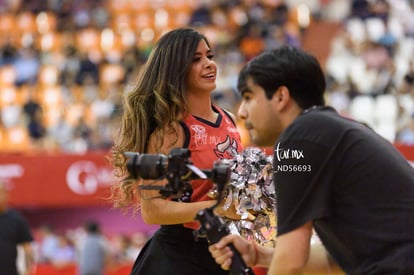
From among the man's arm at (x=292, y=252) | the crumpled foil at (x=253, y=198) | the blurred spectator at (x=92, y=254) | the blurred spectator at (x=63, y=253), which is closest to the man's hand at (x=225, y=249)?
the man's arm at (x=292, y=252)

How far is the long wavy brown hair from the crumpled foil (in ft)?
1.45

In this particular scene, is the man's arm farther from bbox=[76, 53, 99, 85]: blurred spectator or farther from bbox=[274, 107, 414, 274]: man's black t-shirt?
bbox=[76, 53, 99, 85]: blurred spectator

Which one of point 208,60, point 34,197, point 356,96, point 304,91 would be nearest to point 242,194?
point 208,60

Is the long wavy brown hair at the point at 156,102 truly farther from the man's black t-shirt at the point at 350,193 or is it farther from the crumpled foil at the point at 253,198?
the man's black t-shirt at the point at 350,193

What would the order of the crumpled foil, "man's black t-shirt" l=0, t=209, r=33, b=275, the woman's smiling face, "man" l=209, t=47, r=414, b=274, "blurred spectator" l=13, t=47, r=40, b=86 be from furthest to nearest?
"blurred spectator" l=13, t=47, r=40, b=86
"man's black t-shirt" l=0, t=209, r=33, b=275
the woman's smiling face
the crumpled foil
"man" l=209, t=47, r=414, b=274

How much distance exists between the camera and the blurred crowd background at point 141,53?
629 inches

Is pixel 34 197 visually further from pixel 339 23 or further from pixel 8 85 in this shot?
pixel 339 23

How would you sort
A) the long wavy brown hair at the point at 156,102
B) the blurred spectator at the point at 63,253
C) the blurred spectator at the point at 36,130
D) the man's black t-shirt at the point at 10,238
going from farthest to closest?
the blurred spectator at the point at 36,130
the blurred spectator at the point at 63,253
the man's black t-shirt at the point at 10,238
the long wavy brown hair at the point at 156,102

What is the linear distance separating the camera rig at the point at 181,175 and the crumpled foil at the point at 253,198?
1.09 m

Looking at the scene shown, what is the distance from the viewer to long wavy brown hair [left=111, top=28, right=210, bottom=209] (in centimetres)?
470

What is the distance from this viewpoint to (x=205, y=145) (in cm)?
482

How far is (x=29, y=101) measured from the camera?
730 inches

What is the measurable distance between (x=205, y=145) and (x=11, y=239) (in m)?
5.26

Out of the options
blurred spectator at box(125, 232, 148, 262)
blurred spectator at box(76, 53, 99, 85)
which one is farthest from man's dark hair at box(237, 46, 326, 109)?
blurred spectator at box(76, 53, 99, 85)
